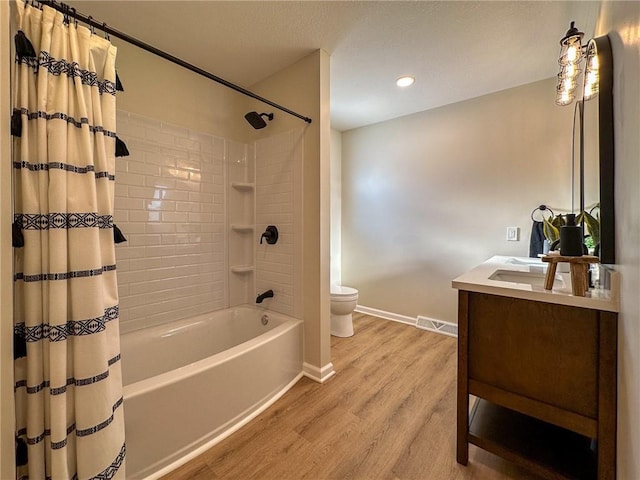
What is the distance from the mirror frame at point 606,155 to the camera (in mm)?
941

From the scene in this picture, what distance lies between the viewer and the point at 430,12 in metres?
1.55

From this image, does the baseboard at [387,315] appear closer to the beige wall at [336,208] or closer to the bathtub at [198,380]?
the beige wall at [336,208]

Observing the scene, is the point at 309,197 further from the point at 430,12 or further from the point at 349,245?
the point at 349,245

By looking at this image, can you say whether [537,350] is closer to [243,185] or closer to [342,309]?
[342,309]

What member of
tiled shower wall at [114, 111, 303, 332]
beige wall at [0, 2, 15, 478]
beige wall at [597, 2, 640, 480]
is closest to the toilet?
tiled shower wall at [114, 111, 303, 332]

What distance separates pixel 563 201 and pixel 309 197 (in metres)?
2.09

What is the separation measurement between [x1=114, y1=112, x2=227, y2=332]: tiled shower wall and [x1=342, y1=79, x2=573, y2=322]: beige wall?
70.8 inches

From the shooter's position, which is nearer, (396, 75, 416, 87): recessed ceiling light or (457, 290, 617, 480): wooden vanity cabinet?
(457, 290, 617, 480): wooden vanity cabinet

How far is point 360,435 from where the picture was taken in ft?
4.68

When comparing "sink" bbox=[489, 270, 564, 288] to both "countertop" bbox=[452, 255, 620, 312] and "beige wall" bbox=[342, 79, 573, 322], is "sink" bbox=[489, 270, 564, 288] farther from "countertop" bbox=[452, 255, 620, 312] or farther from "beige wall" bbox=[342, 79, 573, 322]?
"beige wall" bbox=[342, 79, 573, 322]

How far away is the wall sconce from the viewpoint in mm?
1250

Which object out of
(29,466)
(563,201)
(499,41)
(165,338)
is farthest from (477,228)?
(29,466)

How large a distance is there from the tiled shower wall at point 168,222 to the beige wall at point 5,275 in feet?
3.47

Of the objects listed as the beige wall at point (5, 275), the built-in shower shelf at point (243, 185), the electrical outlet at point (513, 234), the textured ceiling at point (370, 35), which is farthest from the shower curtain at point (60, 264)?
the electrical outlet at point (513, 234)
